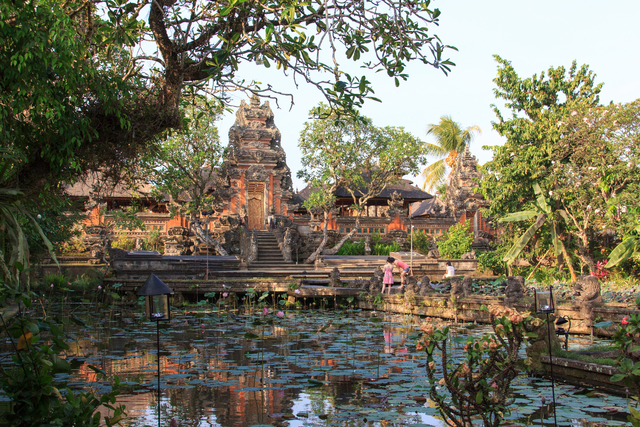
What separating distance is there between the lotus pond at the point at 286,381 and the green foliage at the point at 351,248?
47.1 feet

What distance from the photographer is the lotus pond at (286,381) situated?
3939mm

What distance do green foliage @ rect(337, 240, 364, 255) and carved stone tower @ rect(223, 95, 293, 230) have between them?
12.1ft

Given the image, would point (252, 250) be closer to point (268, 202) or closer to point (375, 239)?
point (268, 202)

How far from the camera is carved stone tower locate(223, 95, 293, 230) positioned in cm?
2453

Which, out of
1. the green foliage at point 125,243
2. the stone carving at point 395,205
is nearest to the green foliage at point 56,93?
the green foliage at point 125,243

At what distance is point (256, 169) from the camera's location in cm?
2411

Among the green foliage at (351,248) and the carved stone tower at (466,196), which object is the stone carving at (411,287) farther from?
the carved stone tower at (466,196)

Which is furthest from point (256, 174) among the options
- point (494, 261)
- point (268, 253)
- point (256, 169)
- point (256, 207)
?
point (494, 261)

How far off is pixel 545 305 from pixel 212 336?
16.5 feet

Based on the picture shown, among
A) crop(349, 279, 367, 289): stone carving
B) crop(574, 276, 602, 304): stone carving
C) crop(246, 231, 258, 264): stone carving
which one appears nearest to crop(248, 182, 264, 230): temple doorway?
crop(246, 231, 258, 264): stone carving

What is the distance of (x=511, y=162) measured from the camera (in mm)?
17703

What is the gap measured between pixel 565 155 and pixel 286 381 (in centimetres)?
1424

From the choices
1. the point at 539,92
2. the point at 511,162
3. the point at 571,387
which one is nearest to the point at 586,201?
the point at 511,162

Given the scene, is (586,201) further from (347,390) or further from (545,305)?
(347,390)
